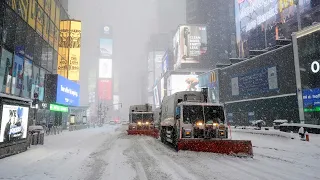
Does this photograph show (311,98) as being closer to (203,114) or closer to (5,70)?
(203,114)

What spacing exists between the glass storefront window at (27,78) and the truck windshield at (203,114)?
22078mm

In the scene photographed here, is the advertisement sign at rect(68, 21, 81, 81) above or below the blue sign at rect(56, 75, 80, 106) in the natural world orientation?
above

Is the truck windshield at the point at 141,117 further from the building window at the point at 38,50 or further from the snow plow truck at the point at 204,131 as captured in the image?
the building window at the point at 38,50

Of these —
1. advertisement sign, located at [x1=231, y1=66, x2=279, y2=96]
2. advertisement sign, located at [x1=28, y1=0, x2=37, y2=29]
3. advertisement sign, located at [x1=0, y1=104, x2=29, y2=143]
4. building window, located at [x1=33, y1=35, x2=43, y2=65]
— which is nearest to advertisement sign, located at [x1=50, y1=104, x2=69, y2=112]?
building window, located at [x1=33, y1=35, x2=43, y2=65]

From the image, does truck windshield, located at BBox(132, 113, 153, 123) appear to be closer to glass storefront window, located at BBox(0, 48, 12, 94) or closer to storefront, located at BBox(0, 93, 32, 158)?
glass storefront window, located at BBox(0, 48, 12, 94)

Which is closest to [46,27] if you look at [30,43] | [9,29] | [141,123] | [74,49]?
[30,43]

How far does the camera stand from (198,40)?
100m

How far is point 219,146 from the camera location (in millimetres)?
11641

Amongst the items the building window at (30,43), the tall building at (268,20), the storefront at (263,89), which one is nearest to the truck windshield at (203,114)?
the building window at (30,43)

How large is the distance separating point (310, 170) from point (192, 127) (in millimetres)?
5592

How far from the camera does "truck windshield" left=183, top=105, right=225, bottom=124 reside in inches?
504

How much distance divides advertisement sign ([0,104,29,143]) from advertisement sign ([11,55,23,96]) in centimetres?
1443

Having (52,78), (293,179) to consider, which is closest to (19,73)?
(52,78)

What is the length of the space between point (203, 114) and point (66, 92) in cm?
3245
